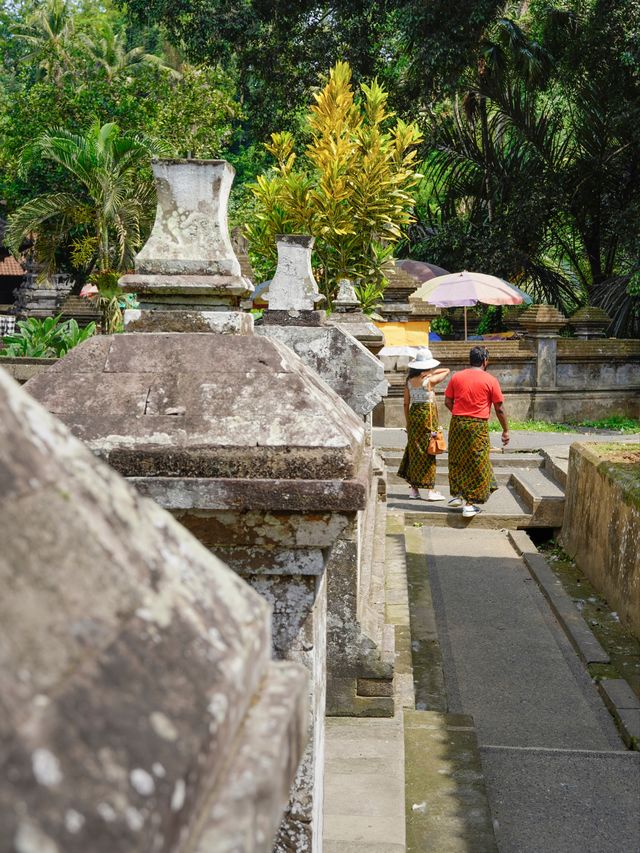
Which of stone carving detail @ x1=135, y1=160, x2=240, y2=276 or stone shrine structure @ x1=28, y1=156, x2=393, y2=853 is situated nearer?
stone shrine structure @ x1=28, y1=156, x2=393, y2=853

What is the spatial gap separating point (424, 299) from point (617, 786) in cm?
1259

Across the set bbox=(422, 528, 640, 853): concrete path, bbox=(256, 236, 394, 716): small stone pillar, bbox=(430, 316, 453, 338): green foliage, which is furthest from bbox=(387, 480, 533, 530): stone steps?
bbox=(430, 316, 453, 338): green foliage

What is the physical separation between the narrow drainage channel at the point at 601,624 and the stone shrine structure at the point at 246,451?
4.36m

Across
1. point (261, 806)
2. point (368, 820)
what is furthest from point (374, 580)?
point (261, 806)

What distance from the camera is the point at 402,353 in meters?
14.7

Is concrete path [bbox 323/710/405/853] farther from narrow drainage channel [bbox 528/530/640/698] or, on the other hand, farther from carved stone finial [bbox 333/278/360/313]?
carved stone finial [bbox 333/278/360/313]

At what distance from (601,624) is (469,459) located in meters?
2.85

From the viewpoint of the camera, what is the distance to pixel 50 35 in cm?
2973

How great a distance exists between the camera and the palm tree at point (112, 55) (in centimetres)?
2700

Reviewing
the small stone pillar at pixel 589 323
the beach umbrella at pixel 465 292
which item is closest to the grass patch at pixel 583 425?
the small stone pillar at pixel 589 323

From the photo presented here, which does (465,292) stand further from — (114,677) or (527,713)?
(114,677)

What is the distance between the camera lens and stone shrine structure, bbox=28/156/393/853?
6.94 ft

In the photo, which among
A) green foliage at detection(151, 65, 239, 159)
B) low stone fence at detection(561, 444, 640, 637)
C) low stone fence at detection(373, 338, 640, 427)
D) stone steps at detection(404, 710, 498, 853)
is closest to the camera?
stone steps at detection(404, 710, 498, 853)

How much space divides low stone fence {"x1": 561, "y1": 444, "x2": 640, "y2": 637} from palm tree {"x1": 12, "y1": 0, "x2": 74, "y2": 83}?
60.7 feet
